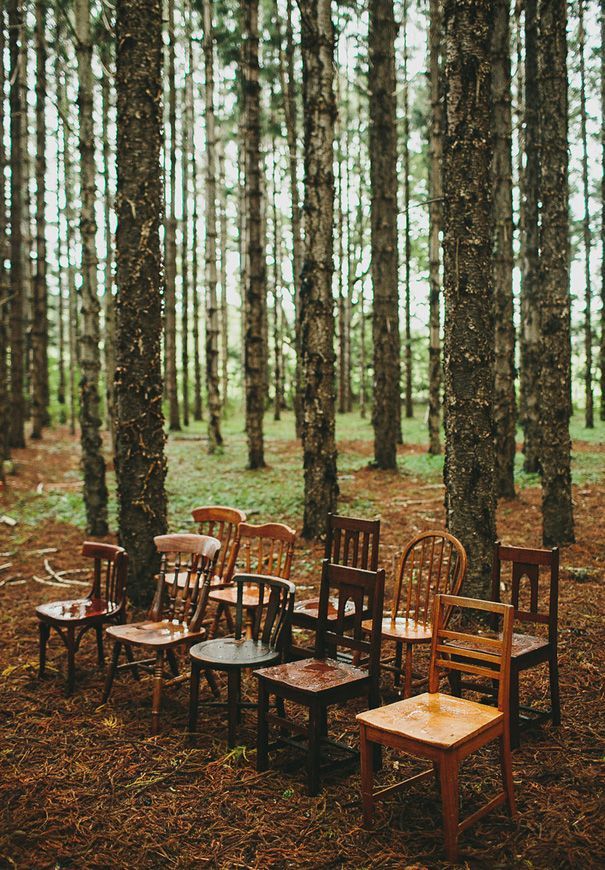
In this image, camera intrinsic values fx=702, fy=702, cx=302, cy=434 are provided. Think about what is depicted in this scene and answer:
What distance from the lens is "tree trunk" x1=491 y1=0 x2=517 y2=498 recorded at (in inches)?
438

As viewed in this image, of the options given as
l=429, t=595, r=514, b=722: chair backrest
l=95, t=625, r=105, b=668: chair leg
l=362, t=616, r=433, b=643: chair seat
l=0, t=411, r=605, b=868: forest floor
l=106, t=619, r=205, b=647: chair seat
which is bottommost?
l=0, t=411, r=605, b=868: forest floor

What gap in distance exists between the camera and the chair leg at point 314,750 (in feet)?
12.4

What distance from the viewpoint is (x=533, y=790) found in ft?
12.3

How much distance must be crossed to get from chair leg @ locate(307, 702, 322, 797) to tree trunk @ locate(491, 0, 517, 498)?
7922 millimetres

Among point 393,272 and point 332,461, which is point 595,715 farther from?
point 393,272

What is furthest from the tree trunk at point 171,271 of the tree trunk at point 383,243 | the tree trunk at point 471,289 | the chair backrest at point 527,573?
the chair backrest at point 527,573

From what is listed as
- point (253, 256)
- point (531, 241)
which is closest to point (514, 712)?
point (253, 256)

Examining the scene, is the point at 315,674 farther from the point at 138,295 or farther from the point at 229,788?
the point at 138,295

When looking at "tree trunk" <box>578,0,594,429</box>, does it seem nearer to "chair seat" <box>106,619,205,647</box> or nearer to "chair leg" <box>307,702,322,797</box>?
"chair seat" <box>106,619,205,647</box>

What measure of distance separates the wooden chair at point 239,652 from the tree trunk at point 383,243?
8.88 metres

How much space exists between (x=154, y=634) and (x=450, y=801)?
254 cm

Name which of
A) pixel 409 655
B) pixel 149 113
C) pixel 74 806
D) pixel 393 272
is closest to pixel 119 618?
pixel 74 806

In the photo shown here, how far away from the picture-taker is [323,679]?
4039mm

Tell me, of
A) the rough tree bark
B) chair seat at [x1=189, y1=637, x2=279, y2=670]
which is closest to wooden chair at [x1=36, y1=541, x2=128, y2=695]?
chair seat at [x1=189, y1=637, x2=279, y2=670]
